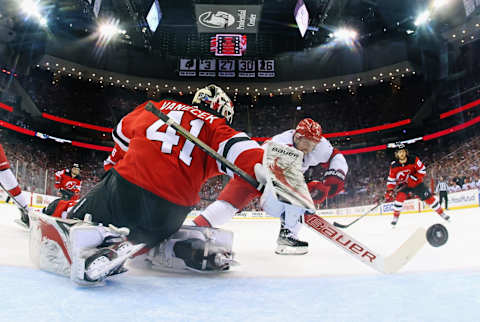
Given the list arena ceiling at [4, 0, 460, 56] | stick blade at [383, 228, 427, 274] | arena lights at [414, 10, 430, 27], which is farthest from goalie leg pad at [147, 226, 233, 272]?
arena lights at [414, 10, 430, 27]

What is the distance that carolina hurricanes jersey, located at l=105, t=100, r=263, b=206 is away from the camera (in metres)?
1.56

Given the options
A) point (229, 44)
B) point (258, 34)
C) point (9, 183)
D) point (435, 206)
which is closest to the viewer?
point (9, 183)

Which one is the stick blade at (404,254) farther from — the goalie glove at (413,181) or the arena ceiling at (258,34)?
the arena ceiling at (258,34)

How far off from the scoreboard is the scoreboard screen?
6.60 feet

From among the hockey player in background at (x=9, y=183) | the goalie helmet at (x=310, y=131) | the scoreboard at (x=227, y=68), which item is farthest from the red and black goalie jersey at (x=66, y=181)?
the scoreboard at (x=227, y=68)

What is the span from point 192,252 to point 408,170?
209 inches

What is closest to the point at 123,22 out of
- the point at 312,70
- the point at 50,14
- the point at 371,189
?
the point at 50,14

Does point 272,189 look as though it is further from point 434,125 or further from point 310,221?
point 434,125

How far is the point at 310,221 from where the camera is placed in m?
2.09

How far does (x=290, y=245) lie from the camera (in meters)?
2.18

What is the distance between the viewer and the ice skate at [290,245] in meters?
1.99

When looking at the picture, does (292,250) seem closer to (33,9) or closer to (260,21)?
(260,21)

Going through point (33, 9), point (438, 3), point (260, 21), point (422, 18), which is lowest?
point (33, 9)

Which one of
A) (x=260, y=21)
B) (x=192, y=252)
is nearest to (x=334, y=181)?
(x=192, y=252)
